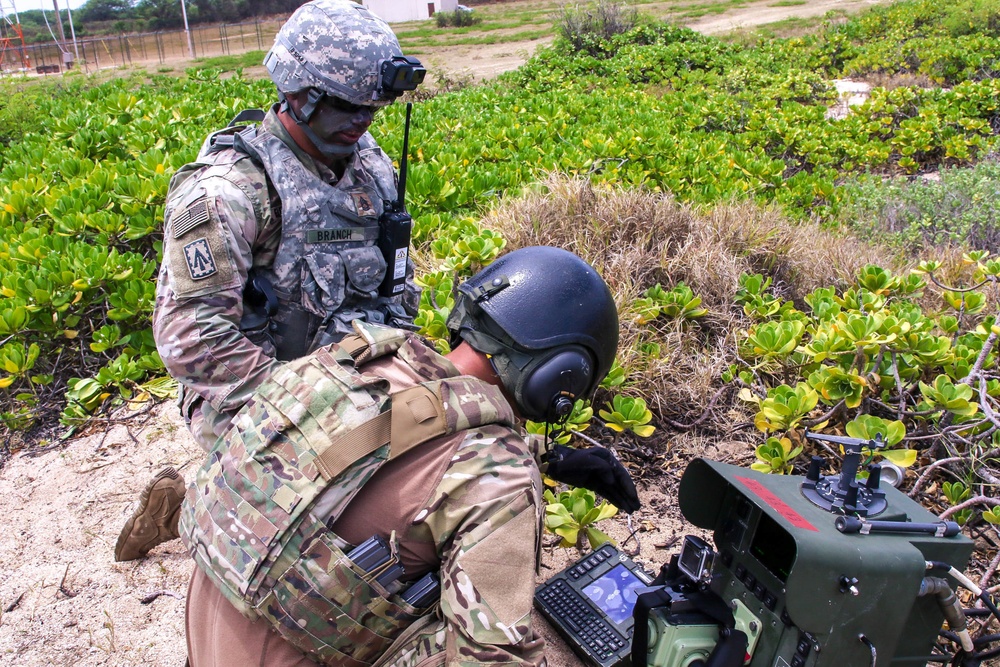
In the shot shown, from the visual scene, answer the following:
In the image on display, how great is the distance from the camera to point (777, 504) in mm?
1699

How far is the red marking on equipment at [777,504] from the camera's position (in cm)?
162

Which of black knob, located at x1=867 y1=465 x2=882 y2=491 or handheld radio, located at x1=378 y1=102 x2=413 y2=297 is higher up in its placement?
handheld radio, located at x1=378 y1=102 x2=413 y2=297

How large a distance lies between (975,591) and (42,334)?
4503 mm

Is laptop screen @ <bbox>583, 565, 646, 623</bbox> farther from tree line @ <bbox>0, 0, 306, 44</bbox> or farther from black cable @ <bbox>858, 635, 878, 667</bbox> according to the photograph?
tree line @ <bbox>0, 0, 306, 44</bbox>

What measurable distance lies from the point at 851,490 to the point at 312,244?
190 centimetres

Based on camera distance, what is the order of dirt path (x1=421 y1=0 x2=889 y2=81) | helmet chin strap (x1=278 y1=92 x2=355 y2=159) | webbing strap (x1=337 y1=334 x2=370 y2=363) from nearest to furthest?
1. webbing strap (x1=337 y1=334 x2=370 y2=363)
2. helmet chin strap (x1=278 y1=92 x2=355 y2=159)
3. dirt path (x1=421 y1=0 x2=889 y2=81)

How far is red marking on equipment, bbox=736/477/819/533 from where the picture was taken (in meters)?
1.62

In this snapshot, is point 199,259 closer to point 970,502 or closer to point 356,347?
point 356,347

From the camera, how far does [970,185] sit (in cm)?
639

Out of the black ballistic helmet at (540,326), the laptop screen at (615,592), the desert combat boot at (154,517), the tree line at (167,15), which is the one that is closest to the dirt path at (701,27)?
the desert combat boot at (154,517)

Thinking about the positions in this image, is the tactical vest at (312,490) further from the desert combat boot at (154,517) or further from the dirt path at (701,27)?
the dirt path at (701,27)

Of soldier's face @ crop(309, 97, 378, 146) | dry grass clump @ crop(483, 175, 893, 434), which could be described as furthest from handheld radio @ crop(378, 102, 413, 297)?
dry grass clump @ crop(483, 175, 893, 434)

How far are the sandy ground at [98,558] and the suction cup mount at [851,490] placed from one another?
3.72 feet

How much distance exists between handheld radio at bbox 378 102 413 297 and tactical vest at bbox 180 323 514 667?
1364mm
